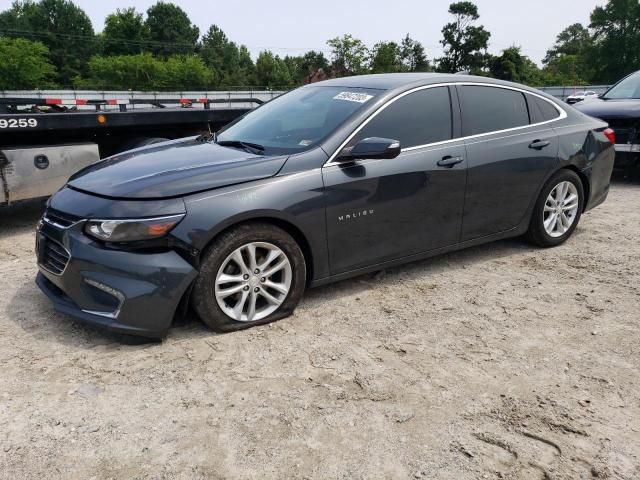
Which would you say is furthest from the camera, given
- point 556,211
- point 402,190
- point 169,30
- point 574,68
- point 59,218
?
point 169,30

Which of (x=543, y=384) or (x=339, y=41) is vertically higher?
(x=339, y=41)

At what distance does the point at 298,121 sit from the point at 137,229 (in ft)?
5.18

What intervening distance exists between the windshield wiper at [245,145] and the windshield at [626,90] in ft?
24.1

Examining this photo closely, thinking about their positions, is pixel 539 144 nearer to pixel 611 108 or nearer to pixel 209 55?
pixel 611 108

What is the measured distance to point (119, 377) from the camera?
290 centimetres

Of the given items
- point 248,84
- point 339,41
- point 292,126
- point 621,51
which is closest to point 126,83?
point 248,84

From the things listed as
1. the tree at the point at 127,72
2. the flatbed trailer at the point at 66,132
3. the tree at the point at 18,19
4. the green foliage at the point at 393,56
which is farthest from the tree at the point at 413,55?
the flatbed trailer at the point at 66,132

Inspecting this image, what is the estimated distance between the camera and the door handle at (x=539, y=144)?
4598 millimetres

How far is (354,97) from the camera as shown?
402 cm

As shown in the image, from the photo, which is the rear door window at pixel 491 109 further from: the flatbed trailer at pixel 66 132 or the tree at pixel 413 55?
the tree at pixel 413 55

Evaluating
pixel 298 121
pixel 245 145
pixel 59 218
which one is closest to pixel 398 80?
pixel 298 121

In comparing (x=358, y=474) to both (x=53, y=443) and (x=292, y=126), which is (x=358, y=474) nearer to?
(x=53, y=443)

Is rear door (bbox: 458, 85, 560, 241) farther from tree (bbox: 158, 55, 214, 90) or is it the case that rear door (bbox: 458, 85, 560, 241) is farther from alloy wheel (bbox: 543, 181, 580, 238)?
tree (bbox: 158, 55, 214, 90)

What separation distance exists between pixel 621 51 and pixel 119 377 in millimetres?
76248
